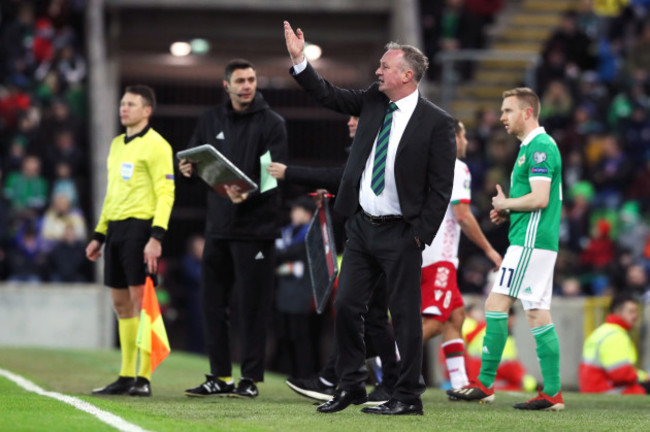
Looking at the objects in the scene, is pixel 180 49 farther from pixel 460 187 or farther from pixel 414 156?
pixel 414 156

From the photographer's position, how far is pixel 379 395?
869cm

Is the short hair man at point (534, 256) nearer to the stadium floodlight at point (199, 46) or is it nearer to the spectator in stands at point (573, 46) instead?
the spectator in stands at point (573, 46)

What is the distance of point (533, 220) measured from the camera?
876 centimetres

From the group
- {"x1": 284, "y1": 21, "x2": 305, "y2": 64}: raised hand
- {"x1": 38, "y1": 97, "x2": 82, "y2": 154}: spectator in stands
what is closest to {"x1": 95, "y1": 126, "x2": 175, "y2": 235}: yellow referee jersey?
{"x1": 284, "y1": 21, "x2": 305, "y2": 64}: raised hand

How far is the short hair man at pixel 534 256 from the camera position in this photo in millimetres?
8727

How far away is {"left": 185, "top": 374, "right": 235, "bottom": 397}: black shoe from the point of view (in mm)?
9227

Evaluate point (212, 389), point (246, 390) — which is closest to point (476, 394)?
point (246, 390)

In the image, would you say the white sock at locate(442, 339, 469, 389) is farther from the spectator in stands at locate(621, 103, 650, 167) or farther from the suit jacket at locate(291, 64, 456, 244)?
the spectator in stands at locate(621, 103, 650, 167)

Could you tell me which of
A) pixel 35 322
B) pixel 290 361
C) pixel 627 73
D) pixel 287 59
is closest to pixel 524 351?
pixel 290 361

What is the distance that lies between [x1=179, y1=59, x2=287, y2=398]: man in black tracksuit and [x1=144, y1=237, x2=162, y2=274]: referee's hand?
0.41 m

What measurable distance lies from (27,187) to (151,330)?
420 inches

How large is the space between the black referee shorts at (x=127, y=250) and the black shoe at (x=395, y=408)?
2273 mm

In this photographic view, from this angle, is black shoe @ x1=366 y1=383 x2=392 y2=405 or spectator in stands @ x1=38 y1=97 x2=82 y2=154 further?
spectator in stands @ x1=38 y1=97 x2=82 y2=154

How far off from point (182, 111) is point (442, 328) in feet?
51.4
